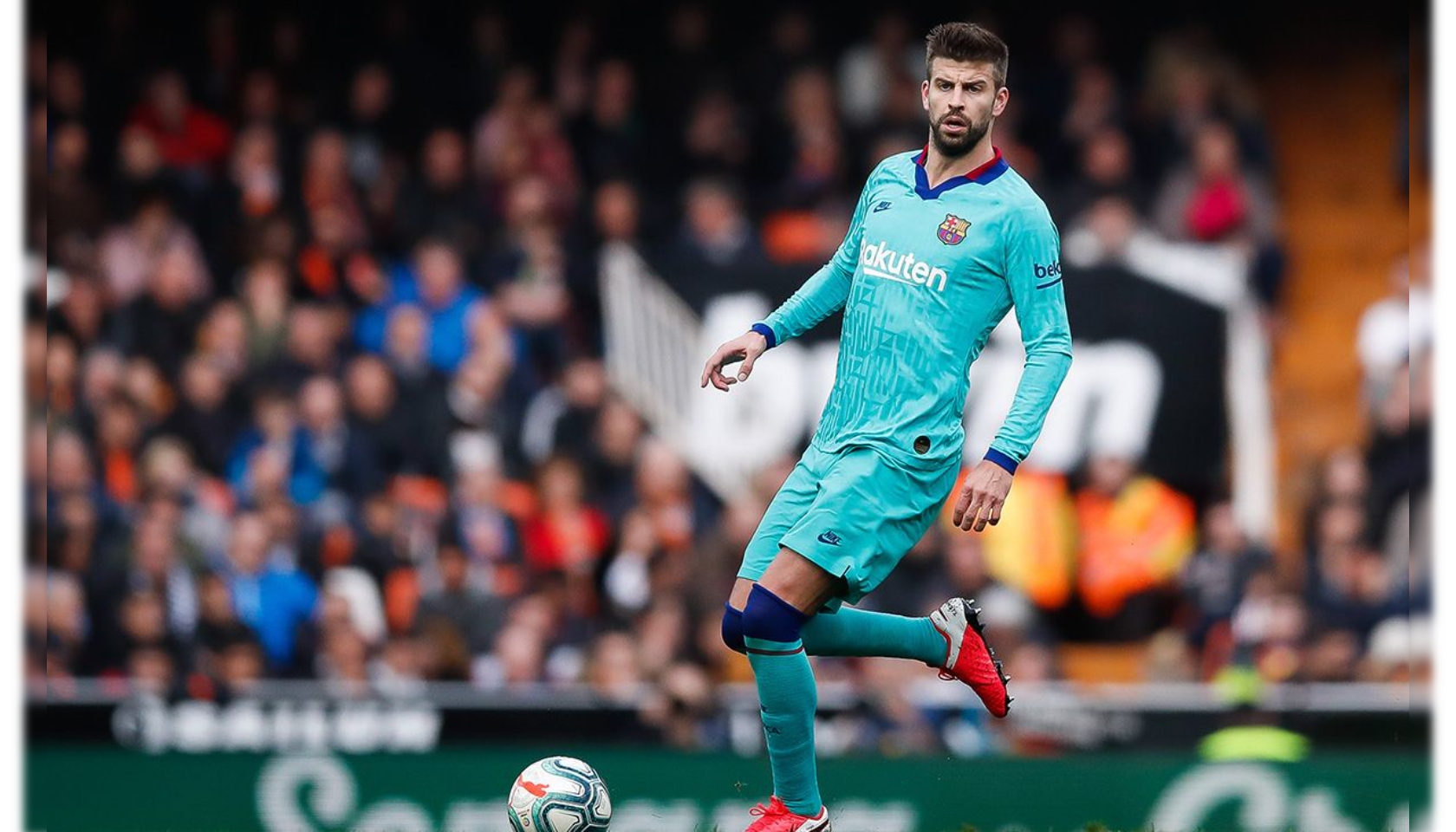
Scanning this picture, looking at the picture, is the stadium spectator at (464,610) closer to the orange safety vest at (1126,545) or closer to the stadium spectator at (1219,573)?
the orange safety vest at (1126,545)

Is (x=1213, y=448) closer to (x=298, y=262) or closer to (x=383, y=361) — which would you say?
(x=383, y=361)

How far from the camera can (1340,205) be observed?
51.0 ft

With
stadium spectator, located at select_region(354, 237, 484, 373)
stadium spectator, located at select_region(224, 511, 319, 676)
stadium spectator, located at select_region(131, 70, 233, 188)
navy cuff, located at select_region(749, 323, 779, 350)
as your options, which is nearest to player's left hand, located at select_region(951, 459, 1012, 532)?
navy cuff, located at select_region(749, 323, 779, 350)

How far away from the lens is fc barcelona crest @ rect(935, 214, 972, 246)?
698 centimetres

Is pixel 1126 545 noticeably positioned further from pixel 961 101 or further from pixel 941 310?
pixel 961 101

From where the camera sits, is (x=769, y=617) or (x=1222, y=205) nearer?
(x=769, y=617)

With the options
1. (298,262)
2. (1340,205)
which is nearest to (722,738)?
(298,262)

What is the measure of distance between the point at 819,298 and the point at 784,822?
1.80 metres

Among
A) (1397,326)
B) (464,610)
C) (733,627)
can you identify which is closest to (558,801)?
(733,627)

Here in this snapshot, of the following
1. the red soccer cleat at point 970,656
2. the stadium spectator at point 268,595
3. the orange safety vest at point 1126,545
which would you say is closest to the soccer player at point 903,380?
the red soccer cleat at point 970,656

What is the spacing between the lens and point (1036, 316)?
6.90 meters

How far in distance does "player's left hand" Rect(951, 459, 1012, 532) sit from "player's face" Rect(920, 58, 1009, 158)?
1096 millimetres

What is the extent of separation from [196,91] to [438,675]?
581cm

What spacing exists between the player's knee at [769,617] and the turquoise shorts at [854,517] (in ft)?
0.45
